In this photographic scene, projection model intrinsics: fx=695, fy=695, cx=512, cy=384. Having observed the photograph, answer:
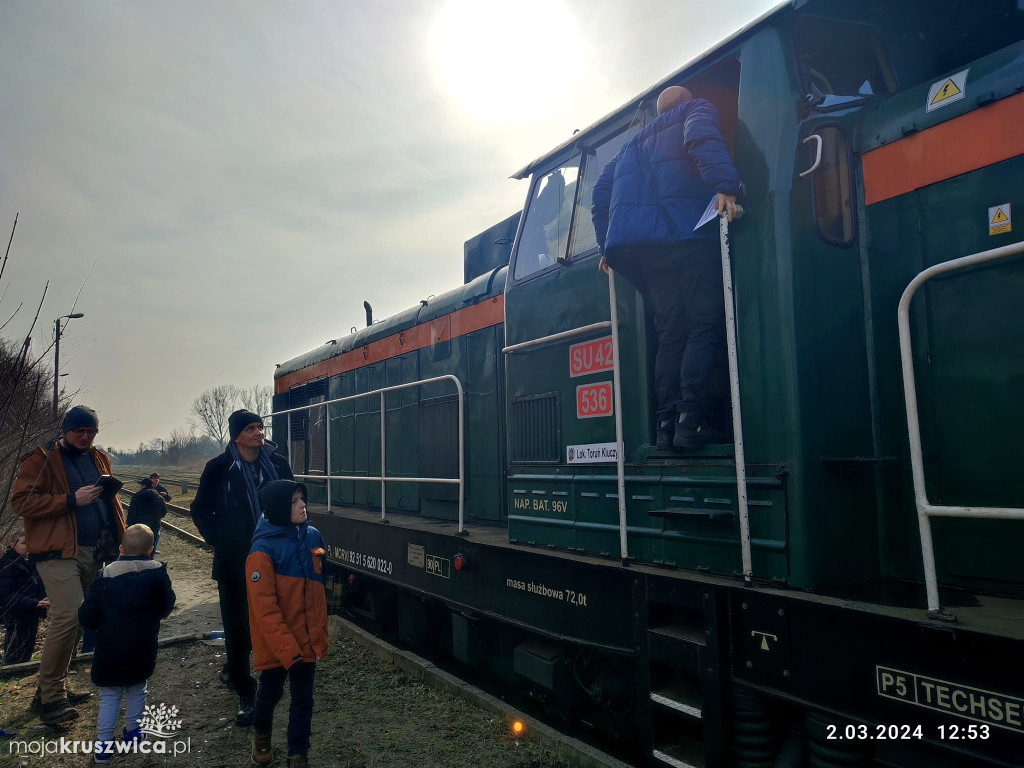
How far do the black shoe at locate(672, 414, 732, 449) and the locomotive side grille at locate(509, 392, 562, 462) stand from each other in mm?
980

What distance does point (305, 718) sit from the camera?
337 cm

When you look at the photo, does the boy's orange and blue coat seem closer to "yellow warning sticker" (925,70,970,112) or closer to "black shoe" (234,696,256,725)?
"black shoe" (234,696,256,725)

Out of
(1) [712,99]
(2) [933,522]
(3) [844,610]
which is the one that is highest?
(1) [712,99]

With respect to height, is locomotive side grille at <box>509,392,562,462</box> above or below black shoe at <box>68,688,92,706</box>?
above

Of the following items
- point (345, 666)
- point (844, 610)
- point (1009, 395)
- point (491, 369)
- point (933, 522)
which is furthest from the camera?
point (491, 369)

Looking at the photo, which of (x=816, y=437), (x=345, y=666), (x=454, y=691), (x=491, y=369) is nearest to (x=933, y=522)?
(x=816, y=437)

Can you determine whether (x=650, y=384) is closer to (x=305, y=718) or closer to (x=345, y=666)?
(x=305, y=718)

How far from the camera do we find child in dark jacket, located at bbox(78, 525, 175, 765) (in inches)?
140

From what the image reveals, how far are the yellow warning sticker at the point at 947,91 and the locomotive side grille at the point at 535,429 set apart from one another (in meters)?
2.15

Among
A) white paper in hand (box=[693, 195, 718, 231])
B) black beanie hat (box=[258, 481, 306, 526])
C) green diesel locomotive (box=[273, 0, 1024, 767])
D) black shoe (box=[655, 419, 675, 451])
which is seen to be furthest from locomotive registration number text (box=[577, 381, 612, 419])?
black beanie hat (box=[258, 481, 306, 526])

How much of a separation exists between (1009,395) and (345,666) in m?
4.44

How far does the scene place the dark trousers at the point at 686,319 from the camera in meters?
2.94
